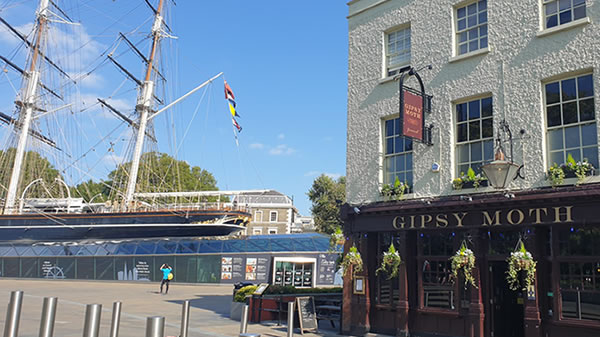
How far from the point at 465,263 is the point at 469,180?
6.54ft

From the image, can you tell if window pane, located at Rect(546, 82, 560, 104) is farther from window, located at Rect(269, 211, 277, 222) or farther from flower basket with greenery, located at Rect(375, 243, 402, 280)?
window, located at Rect(269, 211, 277, 222)

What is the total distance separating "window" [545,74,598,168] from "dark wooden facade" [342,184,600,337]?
1.04m

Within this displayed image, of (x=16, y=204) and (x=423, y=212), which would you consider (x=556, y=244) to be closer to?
(x=423, y=212)

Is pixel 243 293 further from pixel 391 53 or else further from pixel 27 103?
pixel 27 103

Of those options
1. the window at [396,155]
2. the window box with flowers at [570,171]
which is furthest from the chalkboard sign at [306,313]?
the window box with flowers at [570,171]

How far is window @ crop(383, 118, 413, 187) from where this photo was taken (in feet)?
47.7

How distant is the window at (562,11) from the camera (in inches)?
461

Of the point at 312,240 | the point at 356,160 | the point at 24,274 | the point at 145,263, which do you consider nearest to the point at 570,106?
the point at 356,160

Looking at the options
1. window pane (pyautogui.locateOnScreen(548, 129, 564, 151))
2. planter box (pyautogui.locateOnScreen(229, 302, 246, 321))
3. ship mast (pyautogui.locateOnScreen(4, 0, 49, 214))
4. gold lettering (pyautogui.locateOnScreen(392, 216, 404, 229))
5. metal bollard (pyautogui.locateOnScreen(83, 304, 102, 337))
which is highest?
ship mast (pyautogui.locateOnScreen(4, 0, 49, 214))

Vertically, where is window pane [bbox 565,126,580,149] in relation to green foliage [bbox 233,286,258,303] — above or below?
above

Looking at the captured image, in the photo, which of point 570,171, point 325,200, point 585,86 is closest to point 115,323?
point 570,171

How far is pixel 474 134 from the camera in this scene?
13219 millimetres

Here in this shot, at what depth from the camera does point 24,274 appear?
3981 centimetres

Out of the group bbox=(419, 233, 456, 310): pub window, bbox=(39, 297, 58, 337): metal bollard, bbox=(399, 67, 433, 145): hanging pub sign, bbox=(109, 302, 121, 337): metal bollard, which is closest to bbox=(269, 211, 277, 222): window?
bbox=(419, 233, 456, 310): pub window
